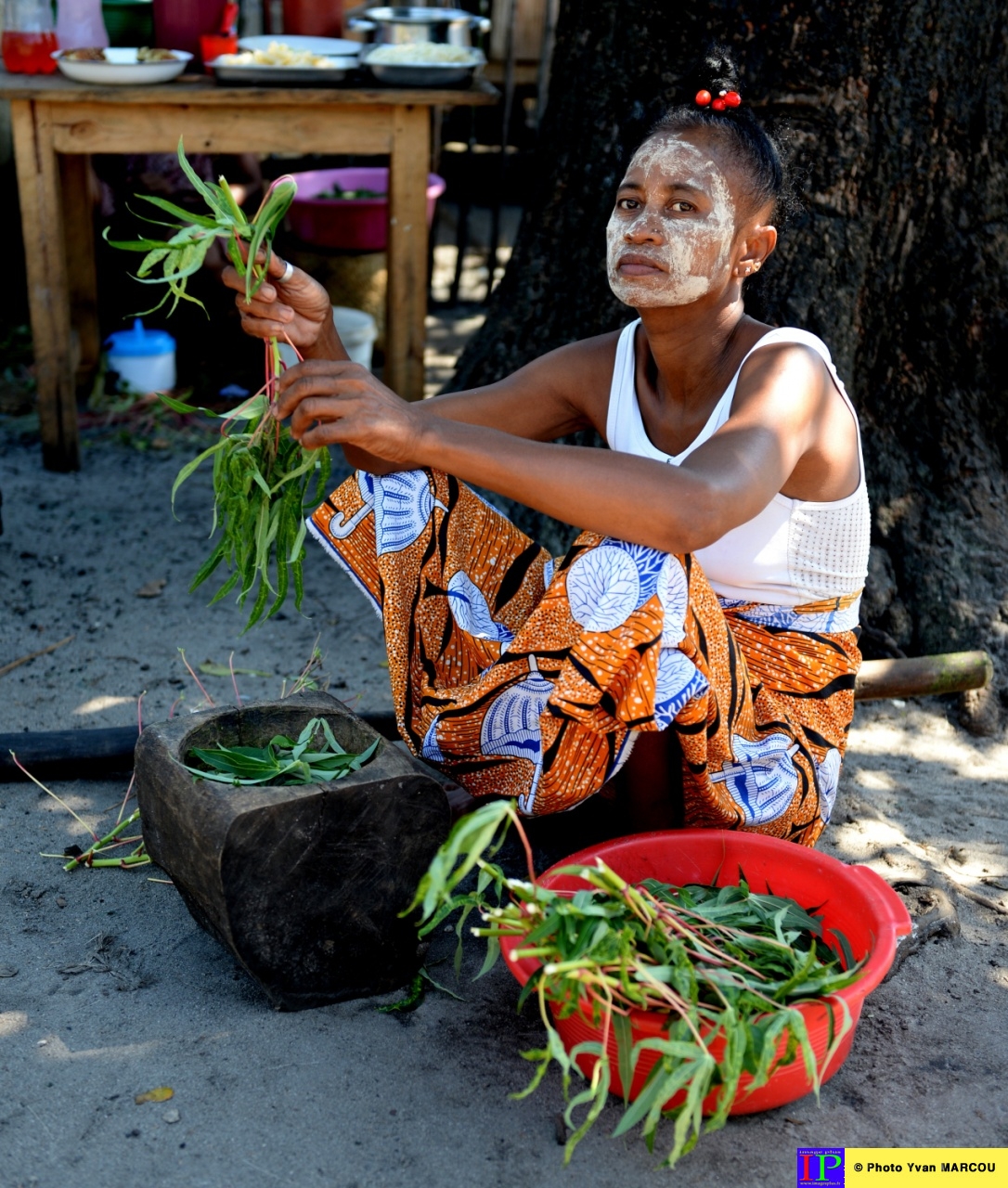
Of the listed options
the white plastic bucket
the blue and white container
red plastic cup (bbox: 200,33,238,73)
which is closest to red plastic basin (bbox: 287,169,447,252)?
the white plastic bucket

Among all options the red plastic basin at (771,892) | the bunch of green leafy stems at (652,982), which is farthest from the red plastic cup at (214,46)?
the bunch of green leafy stems at (652,982)

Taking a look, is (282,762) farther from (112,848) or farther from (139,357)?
(139,357)

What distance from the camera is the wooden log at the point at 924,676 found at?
283 centimetres

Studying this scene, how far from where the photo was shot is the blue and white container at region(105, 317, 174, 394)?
4805 mm

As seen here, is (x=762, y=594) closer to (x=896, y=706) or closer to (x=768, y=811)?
(x=768, y=811)

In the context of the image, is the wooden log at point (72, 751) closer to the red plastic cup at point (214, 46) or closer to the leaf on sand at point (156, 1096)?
the leaf on sand at point (156, 1096)

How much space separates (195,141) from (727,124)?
84.9 inches

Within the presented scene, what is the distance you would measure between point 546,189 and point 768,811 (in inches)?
75.1

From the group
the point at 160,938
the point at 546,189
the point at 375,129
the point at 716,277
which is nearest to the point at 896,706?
the point at 716,277

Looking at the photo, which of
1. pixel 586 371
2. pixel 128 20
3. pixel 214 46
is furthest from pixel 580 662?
pixel 128 20

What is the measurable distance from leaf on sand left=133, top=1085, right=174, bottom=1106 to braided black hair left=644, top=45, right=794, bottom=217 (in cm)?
168

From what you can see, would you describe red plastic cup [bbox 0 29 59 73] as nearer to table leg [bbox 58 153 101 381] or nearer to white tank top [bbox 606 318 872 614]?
table leg [bbox 58 153 101 381]

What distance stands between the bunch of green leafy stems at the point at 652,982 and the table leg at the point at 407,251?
107 inches

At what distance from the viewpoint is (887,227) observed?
2.98 m
